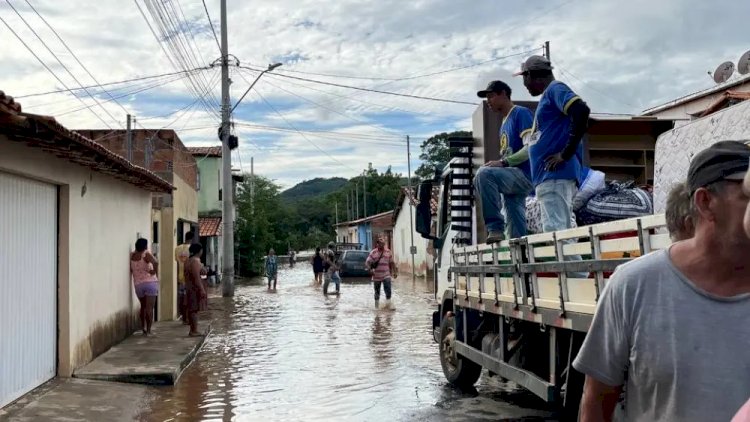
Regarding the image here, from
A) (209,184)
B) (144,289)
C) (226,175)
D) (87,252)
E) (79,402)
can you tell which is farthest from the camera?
(209,184)

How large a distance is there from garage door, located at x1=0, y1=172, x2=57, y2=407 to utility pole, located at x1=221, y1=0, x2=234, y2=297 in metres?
14.2

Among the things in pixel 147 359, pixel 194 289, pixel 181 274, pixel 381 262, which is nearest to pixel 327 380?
pixel 147 359

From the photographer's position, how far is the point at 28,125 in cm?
574

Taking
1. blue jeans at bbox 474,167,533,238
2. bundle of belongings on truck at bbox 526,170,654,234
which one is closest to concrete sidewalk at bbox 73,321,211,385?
blue jeans at bbox 474,167,533,238

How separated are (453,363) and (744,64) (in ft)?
28.6

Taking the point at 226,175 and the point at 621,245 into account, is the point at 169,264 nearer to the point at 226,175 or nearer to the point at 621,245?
the point at 226,175

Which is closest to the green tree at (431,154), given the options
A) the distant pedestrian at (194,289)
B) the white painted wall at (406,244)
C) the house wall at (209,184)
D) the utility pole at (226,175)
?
the white painted wall at (406,244)

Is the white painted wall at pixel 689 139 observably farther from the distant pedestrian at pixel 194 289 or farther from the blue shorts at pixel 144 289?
the blue shorts at pixel 144 289

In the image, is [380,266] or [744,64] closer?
[744,64]

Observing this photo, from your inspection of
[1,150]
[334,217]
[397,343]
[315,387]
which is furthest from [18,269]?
[334,217]

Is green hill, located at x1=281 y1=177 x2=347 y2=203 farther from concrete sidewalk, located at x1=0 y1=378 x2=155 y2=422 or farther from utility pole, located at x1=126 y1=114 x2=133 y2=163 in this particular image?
concrete sidewalk, located at x1=0 y1=378 x2=155 y2=422

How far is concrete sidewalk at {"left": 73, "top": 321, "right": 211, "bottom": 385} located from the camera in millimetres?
8383

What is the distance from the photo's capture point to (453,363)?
26.3ft

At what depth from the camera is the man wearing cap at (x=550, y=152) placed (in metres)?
5.70
